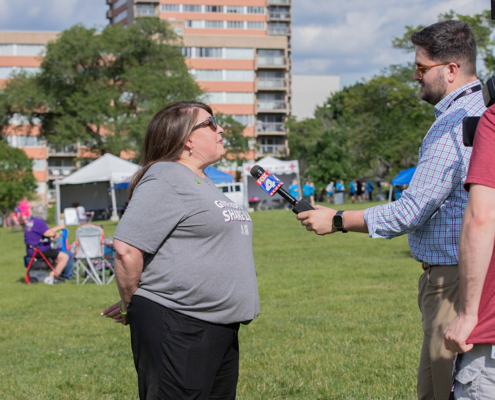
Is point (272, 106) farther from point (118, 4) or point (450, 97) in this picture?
point (450, 97)

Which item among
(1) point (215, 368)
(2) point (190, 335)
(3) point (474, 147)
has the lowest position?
(1) point (215, 368)

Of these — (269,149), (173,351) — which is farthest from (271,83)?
(173,351)

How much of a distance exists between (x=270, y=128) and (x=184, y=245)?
247ft

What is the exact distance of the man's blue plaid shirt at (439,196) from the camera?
2521mm

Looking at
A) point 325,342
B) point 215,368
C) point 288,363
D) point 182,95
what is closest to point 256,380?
point 288,363

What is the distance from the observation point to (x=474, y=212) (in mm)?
1979

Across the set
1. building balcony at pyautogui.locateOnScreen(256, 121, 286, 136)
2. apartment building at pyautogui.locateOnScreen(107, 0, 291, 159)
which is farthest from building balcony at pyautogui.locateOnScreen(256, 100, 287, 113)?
building balcony at pyautogui.locateOnScreen(256, 121, 286, 136)

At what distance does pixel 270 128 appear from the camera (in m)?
77.2

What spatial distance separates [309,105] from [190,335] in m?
95.0

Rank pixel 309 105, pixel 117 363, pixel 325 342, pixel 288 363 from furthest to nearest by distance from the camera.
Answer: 1. pixel 309 105
2. pixel 325 342
3. pixel 117 363
4. pixel 288 363

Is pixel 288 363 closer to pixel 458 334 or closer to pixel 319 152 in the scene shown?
pixel 458 334

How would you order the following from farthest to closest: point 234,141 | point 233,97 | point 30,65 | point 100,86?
point 233,97 < point 30,65 < point 234,141 < point 100,86

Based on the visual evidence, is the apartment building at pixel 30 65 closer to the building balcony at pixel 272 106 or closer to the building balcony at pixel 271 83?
the building balcony at pixel 272 106

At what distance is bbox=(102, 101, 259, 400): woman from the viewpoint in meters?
2.67
